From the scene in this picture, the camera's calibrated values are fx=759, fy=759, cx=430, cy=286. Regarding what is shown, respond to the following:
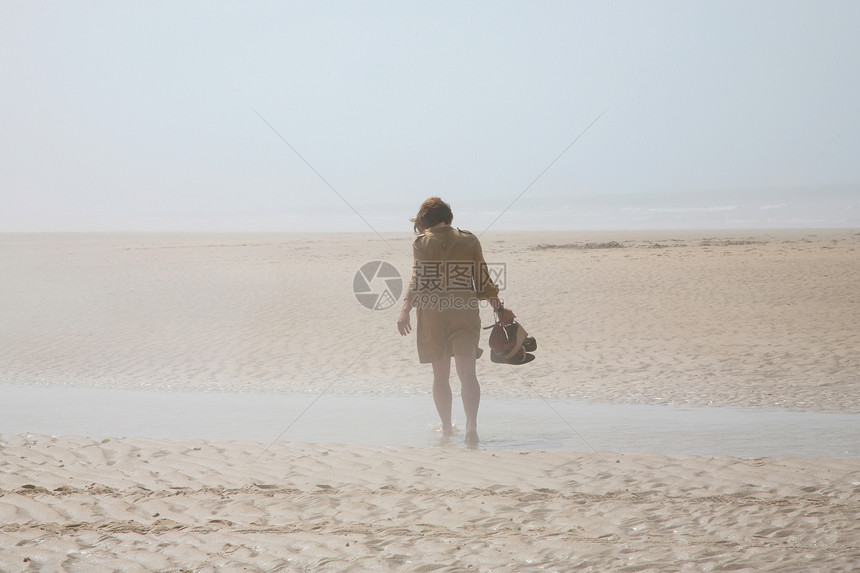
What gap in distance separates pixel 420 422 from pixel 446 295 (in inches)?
54.1

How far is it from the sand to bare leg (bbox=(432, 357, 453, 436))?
43 cm

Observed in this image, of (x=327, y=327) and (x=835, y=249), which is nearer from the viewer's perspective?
(x=327, y=327)

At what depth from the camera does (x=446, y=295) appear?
5.14 m

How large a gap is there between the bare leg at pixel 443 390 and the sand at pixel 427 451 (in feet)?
1.42

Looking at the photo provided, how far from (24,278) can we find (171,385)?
1098 centimetres

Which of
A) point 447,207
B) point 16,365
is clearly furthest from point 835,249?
point 16,365

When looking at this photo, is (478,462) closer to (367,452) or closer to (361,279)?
(367,452)

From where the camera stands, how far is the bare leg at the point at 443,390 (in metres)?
5.31

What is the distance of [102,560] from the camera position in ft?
10.5

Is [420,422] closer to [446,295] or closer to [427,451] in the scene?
[427,451]
